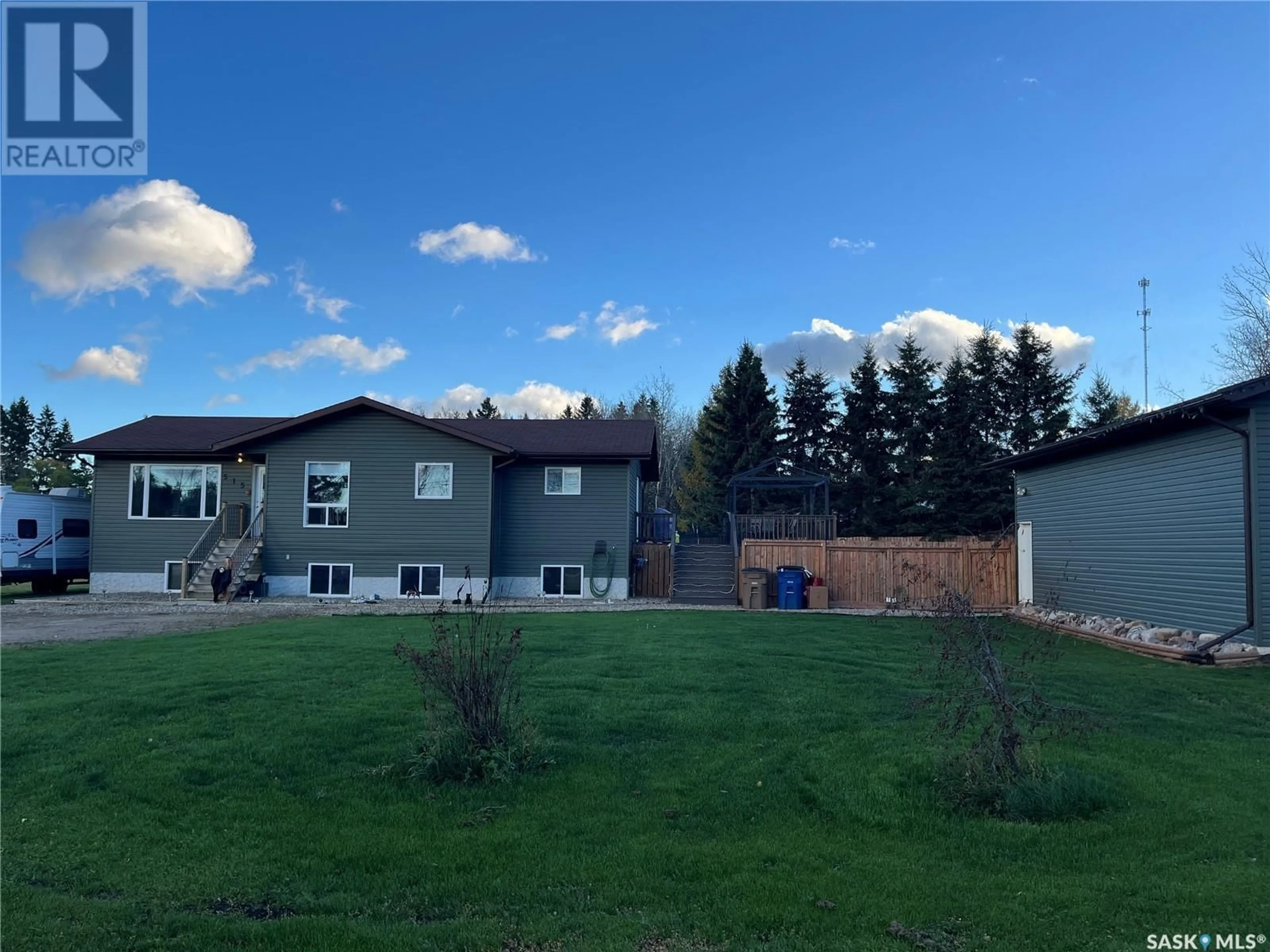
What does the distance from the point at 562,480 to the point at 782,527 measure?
6697mm

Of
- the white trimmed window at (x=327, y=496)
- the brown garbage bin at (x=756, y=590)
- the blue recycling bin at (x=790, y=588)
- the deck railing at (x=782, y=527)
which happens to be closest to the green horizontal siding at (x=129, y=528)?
the white trimmed window at (x=327, y=496)

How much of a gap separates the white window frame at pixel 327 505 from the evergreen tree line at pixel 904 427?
1523cm

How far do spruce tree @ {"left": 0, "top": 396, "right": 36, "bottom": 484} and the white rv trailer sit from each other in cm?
3634

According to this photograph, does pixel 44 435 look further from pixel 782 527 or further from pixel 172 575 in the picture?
pixel 782 527

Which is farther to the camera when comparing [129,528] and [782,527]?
[782,527]

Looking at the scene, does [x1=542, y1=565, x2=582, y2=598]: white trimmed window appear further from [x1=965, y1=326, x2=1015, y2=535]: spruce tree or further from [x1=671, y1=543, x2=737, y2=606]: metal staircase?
[x1=965, y1=326, x2=1015, y2=535]: spruce tree

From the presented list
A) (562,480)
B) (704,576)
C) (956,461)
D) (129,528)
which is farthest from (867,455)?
(129,528)

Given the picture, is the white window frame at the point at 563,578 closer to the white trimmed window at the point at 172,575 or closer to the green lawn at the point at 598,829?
the white trimmed window at the point at 172,575

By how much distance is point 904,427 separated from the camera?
3181 centimetres

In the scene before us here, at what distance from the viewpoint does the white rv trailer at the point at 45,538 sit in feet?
69.5

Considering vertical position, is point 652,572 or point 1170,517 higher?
point 1170,517

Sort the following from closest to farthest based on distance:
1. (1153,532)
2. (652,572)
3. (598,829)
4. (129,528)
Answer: (598,829) → (1153,532) → (129,528) → (652,572)

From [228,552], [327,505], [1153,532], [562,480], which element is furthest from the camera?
[562,480]

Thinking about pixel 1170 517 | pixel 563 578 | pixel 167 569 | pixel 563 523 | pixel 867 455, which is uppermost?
pixel 867 455
